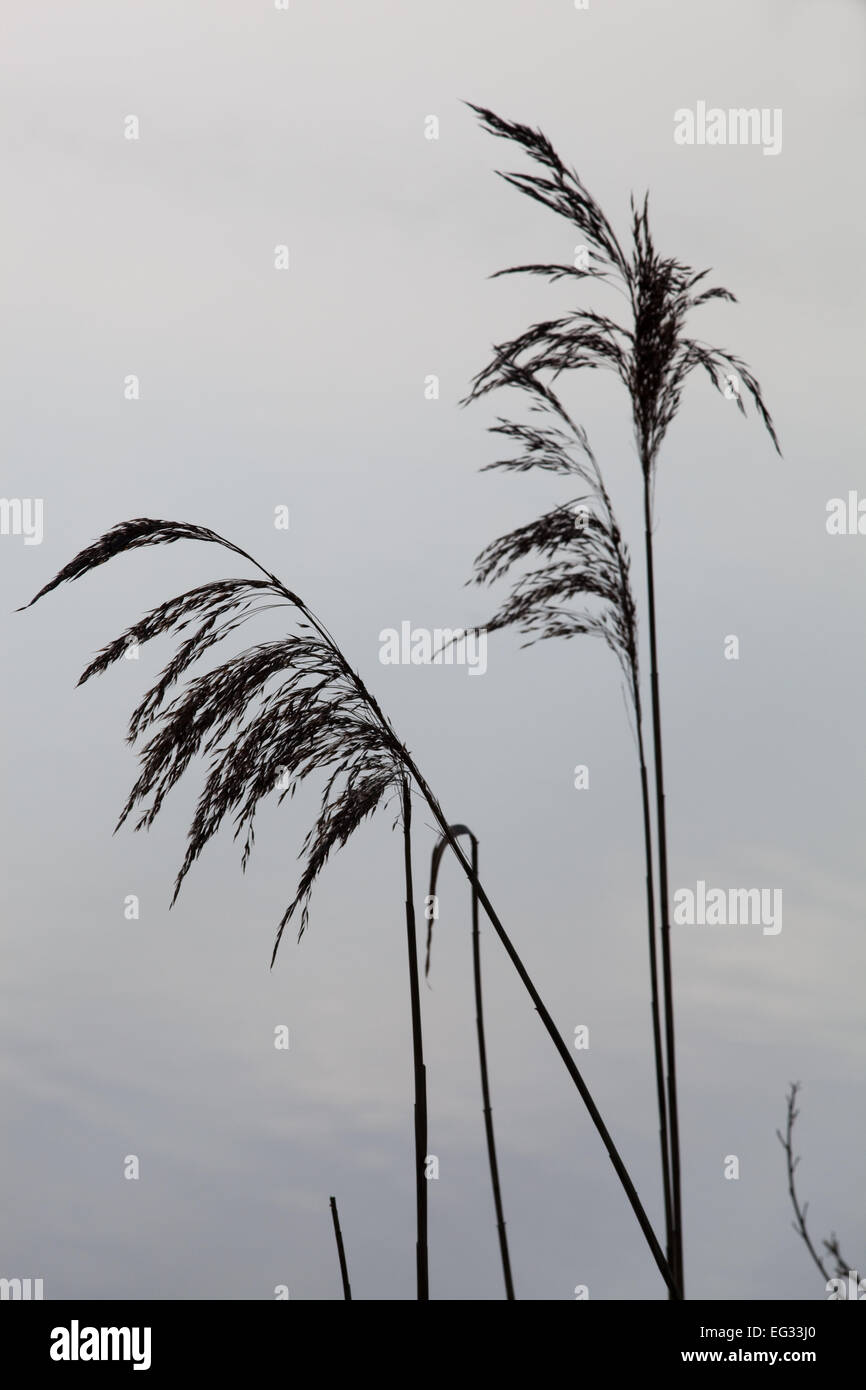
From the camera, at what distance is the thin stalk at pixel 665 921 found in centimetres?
203

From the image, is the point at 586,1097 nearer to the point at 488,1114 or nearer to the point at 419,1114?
the point at 419,1114

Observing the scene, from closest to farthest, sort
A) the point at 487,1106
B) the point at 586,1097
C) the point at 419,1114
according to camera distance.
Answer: the point at 586,1097
the point at 419,1114
the point at 487,1106

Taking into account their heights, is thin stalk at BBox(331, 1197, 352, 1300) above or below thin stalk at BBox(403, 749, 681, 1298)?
below

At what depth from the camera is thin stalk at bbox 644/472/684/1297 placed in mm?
2025

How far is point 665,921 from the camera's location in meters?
2.17

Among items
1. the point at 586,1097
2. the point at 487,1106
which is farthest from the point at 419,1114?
the point at 487,1106

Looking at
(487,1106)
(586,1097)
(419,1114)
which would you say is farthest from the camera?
(487,1106)

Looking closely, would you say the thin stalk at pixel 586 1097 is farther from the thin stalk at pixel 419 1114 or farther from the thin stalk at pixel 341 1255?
the thin stalk at pixel 341 1255

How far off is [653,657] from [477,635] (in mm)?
473

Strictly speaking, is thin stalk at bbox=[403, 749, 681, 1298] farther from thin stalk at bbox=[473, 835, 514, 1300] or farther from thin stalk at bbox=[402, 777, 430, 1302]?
thin stalk at bbox=[473, 835, 514, 1300]

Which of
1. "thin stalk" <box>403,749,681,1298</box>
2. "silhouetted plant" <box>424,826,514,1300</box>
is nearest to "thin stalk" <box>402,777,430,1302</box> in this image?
"thin stalk" <box>403,749,681,1298</box>
